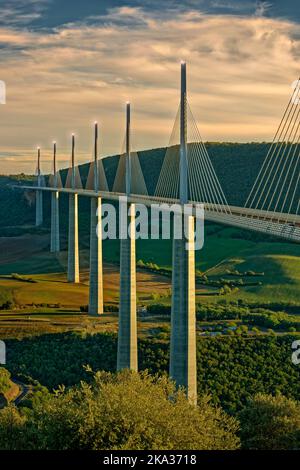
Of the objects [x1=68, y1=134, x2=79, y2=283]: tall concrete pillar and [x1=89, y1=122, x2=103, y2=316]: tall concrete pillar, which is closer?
[x1=89, y1=122, x2=103, y2=316]: tall concrete pillar

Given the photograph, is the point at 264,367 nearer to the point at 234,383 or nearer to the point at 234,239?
the point at 234,383

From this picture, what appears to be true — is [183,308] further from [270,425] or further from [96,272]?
[96,272]

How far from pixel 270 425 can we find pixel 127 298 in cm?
2209

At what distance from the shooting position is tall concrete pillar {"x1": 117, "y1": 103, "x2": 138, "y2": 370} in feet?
156

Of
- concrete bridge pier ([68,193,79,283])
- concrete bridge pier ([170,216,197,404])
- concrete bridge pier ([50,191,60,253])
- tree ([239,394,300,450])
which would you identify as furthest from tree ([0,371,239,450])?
concrete bridge pier ([50,191,60,253])

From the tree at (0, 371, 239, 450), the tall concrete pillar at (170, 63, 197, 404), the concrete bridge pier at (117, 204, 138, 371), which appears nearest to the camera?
the tree at (0, 371, 239, 450)

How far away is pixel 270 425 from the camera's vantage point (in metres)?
27.8

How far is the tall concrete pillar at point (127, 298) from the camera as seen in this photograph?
47469 millimetres

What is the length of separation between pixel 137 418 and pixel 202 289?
56.5 metres

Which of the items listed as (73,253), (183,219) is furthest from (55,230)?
(183,219)

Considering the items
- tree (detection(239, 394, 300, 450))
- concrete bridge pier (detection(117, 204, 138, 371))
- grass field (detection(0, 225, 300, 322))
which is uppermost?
tree (detection(239, 394, 300, 450))

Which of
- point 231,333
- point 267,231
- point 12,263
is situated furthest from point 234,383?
point 12,263

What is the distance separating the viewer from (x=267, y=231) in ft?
94.9

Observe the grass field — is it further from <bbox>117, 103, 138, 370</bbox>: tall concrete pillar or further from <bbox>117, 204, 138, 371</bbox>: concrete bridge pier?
<bbox>117, 204, 138, 371</bbox>: concrete bridge pier
